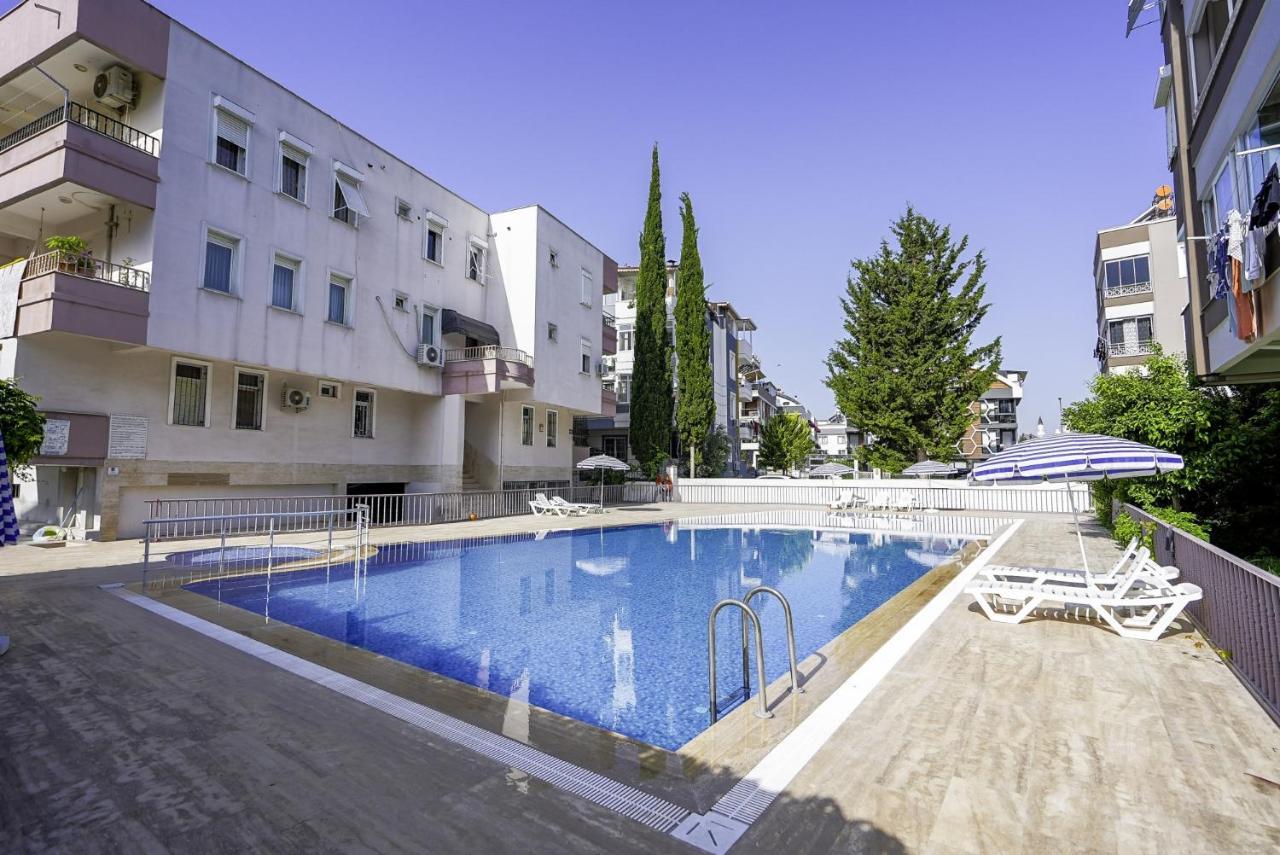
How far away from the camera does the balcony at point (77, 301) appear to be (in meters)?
12.4

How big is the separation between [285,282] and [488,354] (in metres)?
6.96

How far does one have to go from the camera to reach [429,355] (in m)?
20.9

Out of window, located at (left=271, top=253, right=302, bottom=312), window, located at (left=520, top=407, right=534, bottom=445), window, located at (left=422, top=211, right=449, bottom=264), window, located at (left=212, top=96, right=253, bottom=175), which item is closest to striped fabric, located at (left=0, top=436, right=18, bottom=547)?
window, located at (left=271, top=253, right=302, bottom=312)

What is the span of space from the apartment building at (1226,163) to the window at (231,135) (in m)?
19.8

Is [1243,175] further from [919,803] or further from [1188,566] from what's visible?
[919,803]

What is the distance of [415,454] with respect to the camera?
22.3m

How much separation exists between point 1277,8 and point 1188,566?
6.44 meters

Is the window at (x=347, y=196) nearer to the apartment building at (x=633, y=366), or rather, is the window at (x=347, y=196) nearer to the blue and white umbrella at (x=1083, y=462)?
the apartment building at (x=633, y=366)

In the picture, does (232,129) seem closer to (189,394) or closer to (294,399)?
(189,394)

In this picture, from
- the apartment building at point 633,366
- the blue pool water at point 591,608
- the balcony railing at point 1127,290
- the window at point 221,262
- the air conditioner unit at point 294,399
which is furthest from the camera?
the apartment building at point 633,366

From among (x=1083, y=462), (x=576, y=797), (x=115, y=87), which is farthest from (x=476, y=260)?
(x=576, y=797)

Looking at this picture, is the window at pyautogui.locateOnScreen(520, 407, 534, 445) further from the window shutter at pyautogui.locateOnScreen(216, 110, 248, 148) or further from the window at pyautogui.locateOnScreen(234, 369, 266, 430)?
the window shutter at pyautogui.locateOnScreen(216, 110, 248, 148)

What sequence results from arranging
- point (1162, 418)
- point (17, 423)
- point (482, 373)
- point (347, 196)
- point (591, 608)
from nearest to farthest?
point (17, 423), point (591, 608), point (1162, 418), point (347, 196), point (482, 373)

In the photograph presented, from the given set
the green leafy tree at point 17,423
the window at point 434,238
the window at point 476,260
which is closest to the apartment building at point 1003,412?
the window at point 476,260
